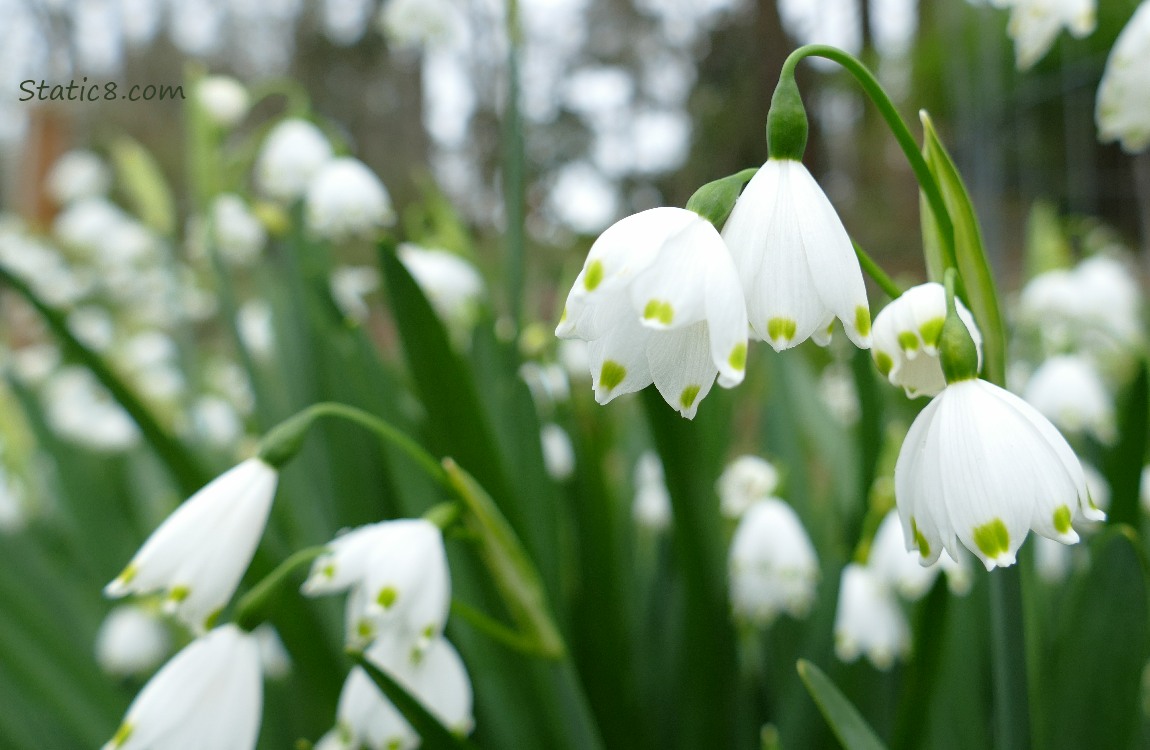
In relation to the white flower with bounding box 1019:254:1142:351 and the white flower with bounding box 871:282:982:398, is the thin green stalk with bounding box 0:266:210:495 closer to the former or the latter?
the white flower with bounding box 871:282:982:398

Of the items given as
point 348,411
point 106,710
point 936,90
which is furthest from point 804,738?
point 936,90

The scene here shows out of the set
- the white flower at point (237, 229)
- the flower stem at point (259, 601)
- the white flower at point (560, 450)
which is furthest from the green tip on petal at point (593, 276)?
the white flower at point (237, 229)

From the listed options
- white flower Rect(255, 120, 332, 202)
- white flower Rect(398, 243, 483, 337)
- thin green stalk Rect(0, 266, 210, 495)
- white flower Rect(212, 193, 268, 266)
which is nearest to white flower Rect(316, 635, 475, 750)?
thin green stalk Rect(0, 266, 210, 495)

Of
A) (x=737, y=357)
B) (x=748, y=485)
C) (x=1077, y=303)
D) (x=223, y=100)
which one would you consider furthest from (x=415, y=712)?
(x=1077, y=303)

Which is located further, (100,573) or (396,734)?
(100,573)

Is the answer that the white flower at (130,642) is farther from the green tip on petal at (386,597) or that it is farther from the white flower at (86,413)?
the green tip on petal at (386,597)

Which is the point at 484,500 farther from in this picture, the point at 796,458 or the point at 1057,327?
the point at 1057,327
